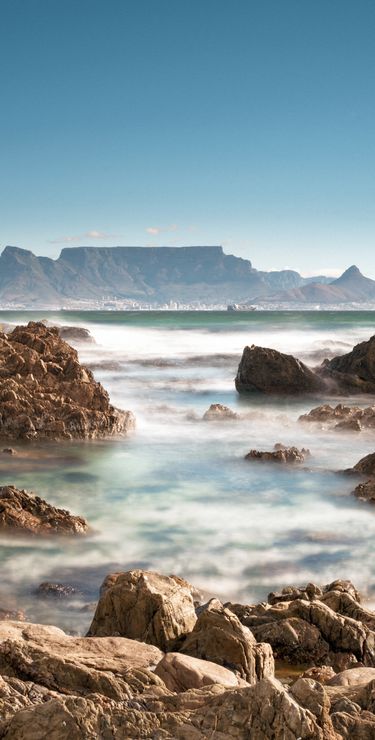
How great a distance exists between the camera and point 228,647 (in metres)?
6.18

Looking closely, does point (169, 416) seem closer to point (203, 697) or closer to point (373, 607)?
point (373, 607)

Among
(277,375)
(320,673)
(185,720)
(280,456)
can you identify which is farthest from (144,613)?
(277,375)

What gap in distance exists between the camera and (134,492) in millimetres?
14062

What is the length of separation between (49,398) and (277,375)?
35.1 ft

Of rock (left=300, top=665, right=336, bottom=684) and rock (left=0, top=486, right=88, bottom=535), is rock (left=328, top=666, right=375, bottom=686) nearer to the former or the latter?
rock (left=300, top=665, right=336, bottom=684)

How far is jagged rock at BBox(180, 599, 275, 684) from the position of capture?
6117 millimetres

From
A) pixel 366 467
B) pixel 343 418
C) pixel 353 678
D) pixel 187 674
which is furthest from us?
pixel 343 418

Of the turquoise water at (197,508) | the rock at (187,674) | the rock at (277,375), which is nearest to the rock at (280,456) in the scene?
the turquoise water at (197,508)

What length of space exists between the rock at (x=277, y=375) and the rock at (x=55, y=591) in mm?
18265

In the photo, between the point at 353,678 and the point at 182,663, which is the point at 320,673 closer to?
the point at 353,678

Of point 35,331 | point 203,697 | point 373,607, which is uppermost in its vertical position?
point 35,331

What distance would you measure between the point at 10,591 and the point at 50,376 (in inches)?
450

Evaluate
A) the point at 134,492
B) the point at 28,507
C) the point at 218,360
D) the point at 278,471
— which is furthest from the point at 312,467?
the point at 218,360

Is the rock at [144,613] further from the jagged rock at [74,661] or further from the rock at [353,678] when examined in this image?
the rock at [353,678]
